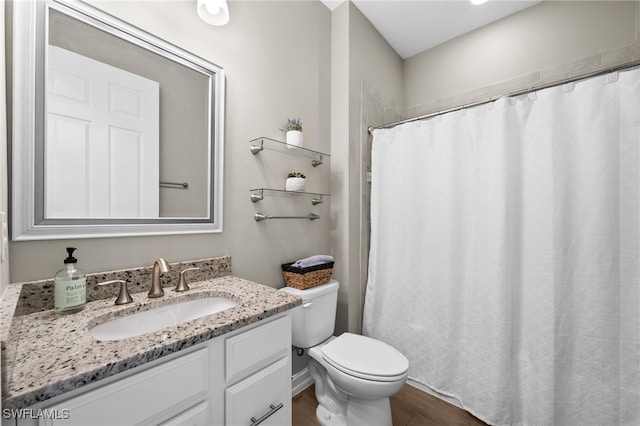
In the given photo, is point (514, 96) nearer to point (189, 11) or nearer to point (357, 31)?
point (357, 31)

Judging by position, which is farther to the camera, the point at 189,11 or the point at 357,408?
the point at 357,408

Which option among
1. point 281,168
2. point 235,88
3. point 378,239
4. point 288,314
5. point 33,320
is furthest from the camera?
point 378,239

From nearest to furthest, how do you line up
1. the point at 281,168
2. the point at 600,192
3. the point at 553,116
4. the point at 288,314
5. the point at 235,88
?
1. the point at 288,314
2. the point at 600,192
3. the point at 553,116
4. the point at 235,88
5. the point at 281,168

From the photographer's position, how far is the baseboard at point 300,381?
1683mm

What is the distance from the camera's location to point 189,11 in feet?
4.07

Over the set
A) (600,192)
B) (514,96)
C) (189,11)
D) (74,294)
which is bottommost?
(74,294)

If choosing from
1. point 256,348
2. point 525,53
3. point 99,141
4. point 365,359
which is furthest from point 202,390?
point 525,53

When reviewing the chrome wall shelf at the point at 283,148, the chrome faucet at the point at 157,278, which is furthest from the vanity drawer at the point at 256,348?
the chrome wall shelf at the point at 283,148


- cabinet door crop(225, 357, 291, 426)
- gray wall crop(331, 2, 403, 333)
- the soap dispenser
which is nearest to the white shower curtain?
gray wall crop(331, 2, 403, 333)

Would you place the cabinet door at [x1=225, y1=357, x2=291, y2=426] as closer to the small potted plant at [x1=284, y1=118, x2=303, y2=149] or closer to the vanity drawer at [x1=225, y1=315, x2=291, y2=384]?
the vanity drawer at [x1=225, y1=315, x2=291, y2=384]

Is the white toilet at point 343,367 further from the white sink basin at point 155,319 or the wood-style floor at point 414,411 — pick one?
the white sink basin at point 155,319

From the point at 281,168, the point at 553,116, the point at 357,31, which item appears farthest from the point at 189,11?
the point at 553,116

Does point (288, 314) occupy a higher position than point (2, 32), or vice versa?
point (2, 32)

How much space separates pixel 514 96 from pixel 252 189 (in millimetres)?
1497
